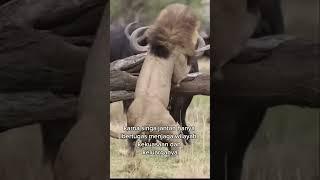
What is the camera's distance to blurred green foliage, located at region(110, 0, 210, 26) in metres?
2.76

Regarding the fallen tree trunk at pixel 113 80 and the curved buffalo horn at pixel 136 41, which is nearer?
the fallen tree trunk at pixel 113 80

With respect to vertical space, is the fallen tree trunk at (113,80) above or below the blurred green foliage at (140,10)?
below

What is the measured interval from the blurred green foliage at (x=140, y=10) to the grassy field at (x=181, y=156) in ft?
1.06

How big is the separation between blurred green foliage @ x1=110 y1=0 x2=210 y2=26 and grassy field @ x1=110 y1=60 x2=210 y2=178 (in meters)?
0.32

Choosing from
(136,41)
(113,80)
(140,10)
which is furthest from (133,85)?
(140,10)

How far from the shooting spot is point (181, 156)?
279cm

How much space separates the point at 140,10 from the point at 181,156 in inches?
33.3

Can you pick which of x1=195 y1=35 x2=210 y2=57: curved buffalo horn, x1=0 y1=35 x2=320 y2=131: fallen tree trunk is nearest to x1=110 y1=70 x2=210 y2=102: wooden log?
x1=0 y1=35 x2=320 y2=131: fallen tree trunk

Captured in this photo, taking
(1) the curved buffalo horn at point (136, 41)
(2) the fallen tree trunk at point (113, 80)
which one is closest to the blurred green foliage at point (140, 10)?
(1) the curved buffalo horn at point (136, 41)

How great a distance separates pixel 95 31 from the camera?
8.93ft

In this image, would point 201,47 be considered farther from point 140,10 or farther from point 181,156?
point 181,156

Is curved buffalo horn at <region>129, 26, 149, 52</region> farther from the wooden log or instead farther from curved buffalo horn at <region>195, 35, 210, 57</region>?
curved buffalo horn at <region>195, 35, 210, 57</region>

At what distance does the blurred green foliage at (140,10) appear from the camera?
9.06 feet

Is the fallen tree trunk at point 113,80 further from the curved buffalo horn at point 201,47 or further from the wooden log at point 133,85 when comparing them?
the curved buffalo horn at point 201,47
